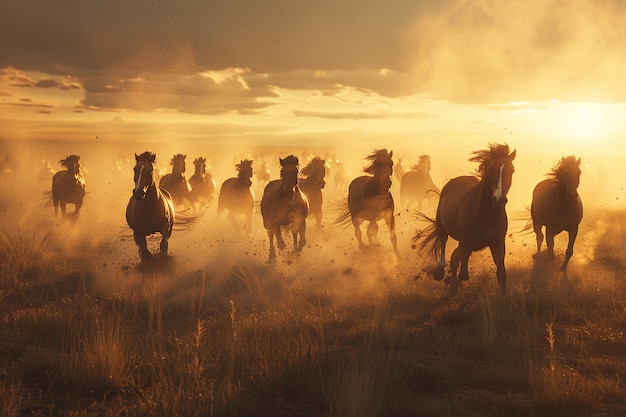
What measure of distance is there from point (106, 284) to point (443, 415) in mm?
8923

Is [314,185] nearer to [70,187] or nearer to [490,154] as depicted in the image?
[70,187]

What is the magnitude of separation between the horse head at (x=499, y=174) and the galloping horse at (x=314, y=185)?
11.4 meters

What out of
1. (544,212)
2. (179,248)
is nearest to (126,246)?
(179,248)

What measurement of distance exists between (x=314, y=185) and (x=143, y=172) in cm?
928

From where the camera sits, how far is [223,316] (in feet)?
32.6

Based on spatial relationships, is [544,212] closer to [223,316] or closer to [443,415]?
[223,316]

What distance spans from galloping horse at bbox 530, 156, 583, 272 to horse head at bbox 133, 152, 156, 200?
29.7 feet

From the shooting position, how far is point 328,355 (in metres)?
7.58

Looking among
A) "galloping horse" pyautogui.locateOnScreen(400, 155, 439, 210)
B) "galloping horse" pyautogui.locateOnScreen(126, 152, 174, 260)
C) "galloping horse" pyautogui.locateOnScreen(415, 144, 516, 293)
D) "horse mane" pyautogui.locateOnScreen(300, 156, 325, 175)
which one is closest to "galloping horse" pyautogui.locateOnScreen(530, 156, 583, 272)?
"galloping horse" pyautogui.locateOnScreen(415, 144, 516, 293)

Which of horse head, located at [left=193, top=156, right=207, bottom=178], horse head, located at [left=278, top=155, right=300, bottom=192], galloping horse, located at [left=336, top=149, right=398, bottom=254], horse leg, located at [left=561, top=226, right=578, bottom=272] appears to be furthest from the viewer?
horse head, located at [left=193, top=156, right=207, bottom=178]

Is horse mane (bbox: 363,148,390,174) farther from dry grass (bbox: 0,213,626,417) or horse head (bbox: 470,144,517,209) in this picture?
horse head (bbox: 470,144,517,209)

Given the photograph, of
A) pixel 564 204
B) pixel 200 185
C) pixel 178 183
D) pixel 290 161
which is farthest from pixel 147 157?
pixel 200 185

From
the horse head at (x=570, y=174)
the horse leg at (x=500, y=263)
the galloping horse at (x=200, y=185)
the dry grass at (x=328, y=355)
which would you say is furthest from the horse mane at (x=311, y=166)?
the horse leg at (x=500, y=263)

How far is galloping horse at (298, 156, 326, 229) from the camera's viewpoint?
2150cm
